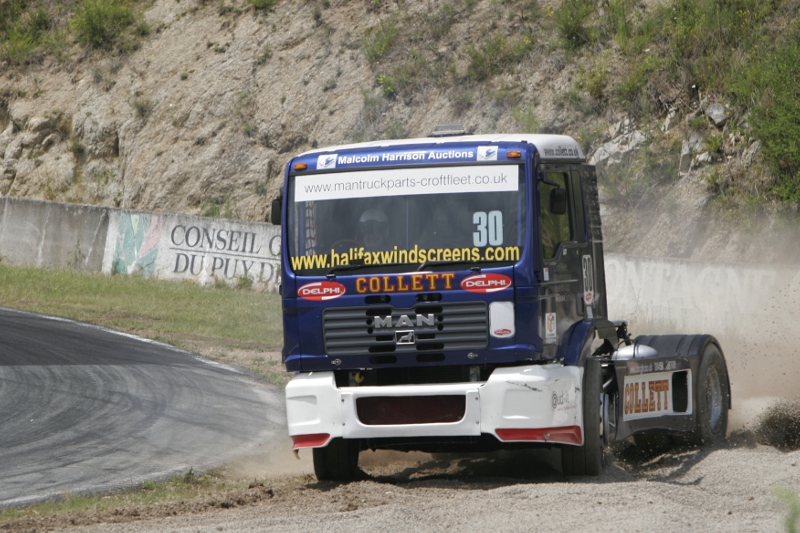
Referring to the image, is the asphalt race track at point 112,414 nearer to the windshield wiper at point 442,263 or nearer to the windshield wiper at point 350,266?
the windshield wiper at point 350,266

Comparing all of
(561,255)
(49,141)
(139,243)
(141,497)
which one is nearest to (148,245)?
(139,243)

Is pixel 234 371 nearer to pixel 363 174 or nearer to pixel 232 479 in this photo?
pixel 232 479

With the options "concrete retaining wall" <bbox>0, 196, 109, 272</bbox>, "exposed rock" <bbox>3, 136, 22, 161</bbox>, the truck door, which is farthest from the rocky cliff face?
the truck door

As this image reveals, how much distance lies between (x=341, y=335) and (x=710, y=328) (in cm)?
1047

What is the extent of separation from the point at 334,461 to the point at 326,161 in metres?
2.62

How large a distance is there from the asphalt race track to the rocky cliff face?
13.9 meters

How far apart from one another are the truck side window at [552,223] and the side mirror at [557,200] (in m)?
0.10

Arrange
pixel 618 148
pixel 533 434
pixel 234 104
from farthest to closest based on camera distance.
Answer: pixel 234 104
pixel 618 148
pixel 533 434

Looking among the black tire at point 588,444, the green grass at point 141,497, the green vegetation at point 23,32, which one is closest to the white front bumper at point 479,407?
the black tire at point 588,444

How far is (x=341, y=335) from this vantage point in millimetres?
8523

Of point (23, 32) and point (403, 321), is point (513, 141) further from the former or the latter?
point (23, 32)

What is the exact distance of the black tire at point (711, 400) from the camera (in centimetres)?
1022

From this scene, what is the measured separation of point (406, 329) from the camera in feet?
27.4

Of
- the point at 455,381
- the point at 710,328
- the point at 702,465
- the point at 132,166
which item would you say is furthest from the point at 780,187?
the point at 132,166
